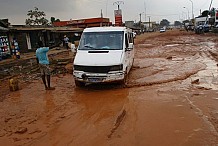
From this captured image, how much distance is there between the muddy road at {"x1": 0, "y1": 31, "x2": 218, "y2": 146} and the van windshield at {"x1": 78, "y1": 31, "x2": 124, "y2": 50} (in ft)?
4.83

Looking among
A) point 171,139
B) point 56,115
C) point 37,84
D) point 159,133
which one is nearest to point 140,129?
point 159,133

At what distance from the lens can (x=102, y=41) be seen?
33.3 ft

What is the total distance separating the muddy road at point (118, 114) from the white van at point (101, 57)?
53 cm

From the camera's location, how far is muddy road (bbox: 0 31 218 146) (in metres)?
5.30

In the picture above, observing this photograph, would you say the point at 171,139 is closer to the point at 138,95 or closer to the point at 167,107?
the point at 167,107

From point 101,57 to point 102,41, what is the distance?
3.60ft

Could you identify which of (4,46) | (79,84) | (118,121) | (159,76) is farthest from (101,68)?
(4,46)

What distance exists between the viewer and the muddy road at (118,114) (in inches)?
209

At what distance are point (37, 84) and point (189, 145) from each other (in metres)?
7.92

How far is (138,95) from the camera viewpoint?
8.59 m

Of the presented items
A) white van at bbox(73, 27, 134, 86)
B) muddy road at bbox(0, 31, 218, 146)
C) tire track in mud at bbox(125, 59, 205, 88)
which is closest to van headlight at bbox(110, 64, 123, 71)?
white van at bbox(73, 27, 134, 86)

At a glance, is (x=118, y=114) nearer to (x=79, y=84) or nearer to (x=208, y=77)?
(x=79, y=84)

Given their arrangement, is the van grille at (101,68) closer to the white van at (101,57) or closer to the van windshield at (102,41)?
the white van at (101,57)

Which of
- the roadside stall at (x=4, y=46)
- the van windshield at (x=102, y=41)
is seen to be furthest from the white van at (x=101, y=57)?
the roadside stall at (x=4, y=46)
